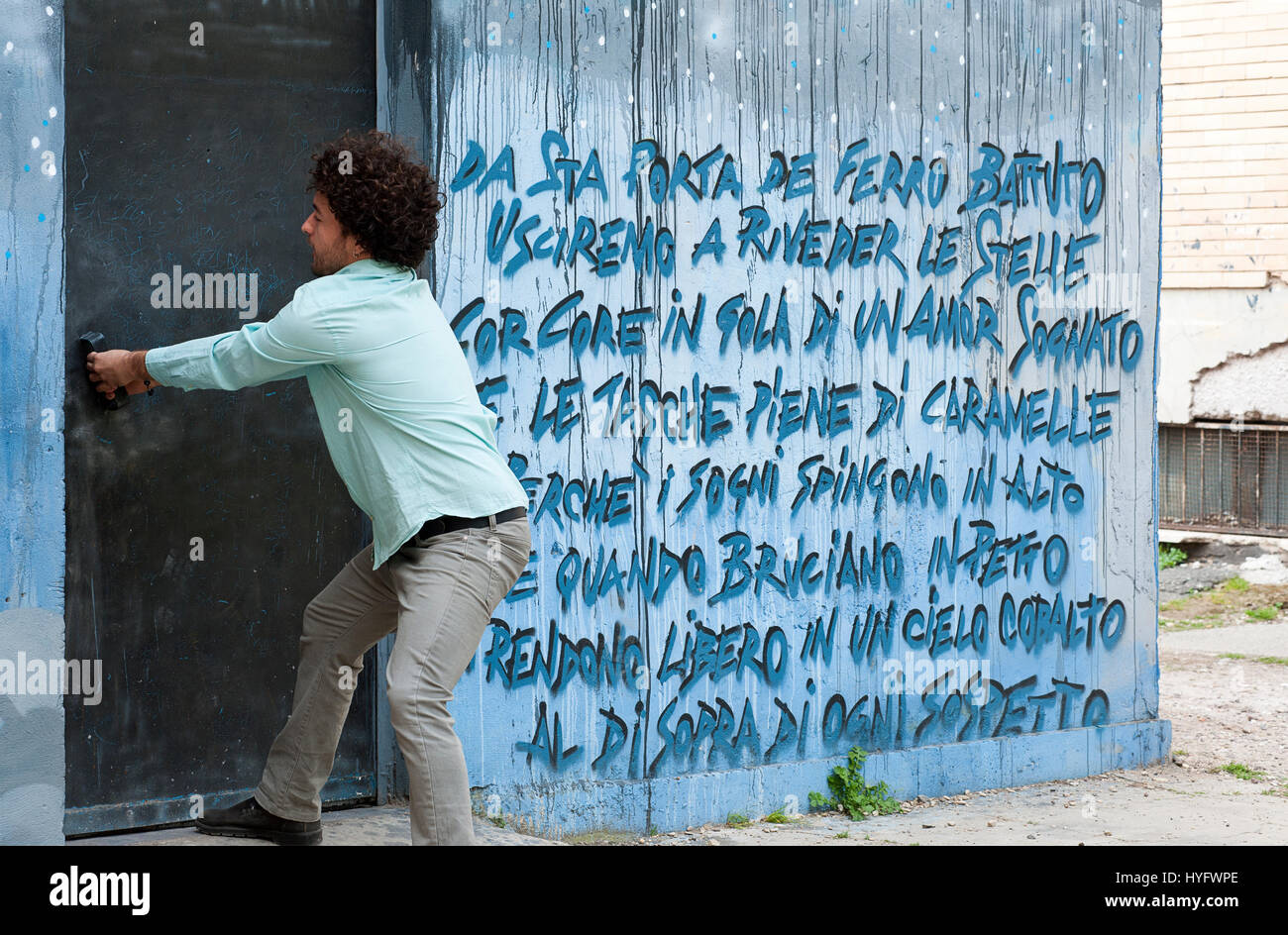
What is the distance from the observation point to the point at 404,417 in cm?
352

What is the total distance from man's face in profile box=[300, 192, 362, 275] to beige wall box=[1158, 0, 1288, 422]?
8.19 m

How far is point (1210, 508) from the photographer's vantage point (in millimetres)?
10516

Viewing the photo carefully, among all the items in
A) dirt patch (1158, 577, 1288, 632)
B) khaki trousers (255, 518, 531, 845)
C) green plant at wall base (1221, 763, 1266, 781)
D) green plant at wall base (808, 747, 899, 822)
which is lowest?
green plant at wall base (1221, 763, 1266, 781)

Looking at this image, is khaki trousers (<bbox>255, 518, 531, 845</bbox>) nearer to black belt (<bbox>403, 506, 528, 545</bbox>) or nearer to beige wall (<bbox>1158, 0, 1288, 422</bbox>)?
black belt (<bbox>403, 506, 528, 545</bbox>)

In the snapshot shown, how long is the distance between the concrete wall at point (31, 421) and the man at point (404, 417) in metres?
0.26

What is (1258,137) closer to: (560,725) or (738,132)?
(738,132)

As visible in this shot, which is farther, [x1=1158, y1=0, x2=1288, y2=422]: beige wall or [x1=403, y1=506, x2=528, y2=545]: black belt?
[x1=1158, y1=0, x2=1288, y2=422]: beige wall

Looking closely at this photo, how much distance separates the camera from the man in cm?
345

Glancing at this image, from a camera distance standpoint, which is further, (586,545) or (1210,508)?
(1210,508)

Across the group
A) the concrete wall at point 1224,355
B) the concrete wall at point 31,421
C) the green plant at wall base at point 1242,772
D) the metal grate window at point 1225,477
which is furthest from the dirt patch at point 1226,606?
the concrete wall at point 31,421

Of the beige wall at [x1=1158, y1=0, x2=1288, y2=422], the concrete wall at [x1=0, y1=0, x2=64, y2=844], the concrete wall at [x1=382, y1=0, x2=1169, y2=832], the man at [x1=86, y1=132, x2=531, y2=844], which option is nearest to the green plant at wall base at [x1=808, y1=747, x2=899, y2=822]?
the concrete wall at [x1=382, y1=0, x2=1169, y2=832]

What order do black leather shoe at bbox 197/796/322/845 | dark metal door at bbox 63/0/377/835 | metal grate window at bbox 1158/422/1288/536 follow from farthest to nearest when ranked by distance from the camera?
metal grate window at bbox 1158/422/1288/536 < dark metal door at bbox 63/0/377/835 < black leather shoe at bbox 197/796/322/845
